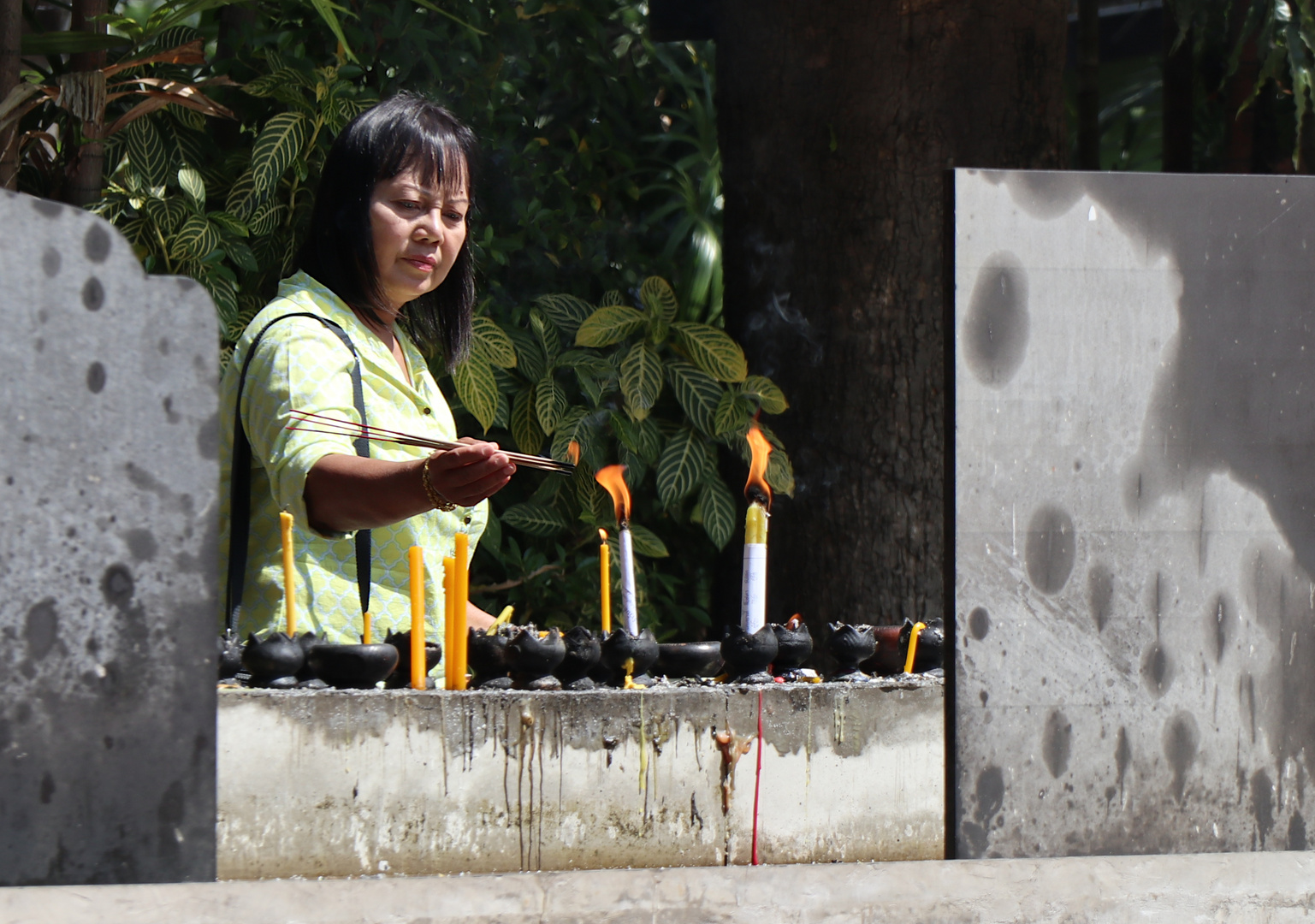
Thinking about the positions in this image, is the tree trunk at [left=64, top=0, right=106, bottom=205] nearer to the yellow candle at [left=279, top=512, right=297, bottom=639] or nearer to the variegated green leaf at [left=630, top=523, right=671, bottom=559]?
the variegated green leaf at [left=630, top=523, right=671, bottom=559]

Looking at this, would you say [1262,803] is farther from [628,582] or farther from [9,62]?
[9,62]

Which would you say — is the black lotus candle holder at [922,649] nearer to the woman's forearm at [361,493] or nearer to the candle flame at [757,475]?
the candle flame at [757,475]

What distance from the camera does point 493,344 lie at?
12.2ft

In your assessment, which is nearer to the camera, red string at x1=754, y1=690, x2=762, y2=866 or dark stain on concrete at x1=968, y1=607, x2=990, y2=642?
dark stain on concrete at x1=968, y1=607, x2=990, y2=642

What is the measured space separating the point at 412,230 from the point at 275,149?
4.94ft

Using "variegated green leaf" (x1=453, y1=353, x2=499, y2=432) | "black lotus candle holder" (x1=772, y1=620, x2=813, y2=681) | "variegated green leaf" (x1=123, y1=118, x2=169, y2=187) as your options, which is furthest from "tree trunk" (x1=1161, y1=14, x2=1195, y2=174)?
"black lotus candle holder" (x1=772, y1=620, x2=813, y2=681)

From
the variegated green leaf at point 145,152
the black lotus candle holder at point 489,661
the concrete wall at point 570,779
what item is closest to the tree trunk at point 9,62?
the variegated green leaf at point 145,152

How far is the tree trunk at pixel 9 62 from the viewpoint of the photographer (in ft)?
10.3

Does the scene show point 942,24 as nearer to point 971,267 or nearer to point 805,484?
point 805,484

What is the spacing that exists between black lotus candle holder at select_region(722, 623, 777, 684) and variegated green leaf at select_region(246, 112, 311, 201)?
2192 mm

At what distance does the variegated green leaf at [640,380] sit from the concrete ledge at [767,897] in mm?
2416

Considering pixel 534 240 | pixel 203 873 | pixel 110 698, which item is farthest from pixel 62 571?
pixel 534 240

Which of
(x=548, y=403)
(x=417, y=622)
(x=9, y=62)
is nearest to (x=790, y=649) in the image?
(x=417, y=622)

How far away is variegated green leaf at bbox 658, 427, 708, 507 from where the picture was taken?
12.6 feet
